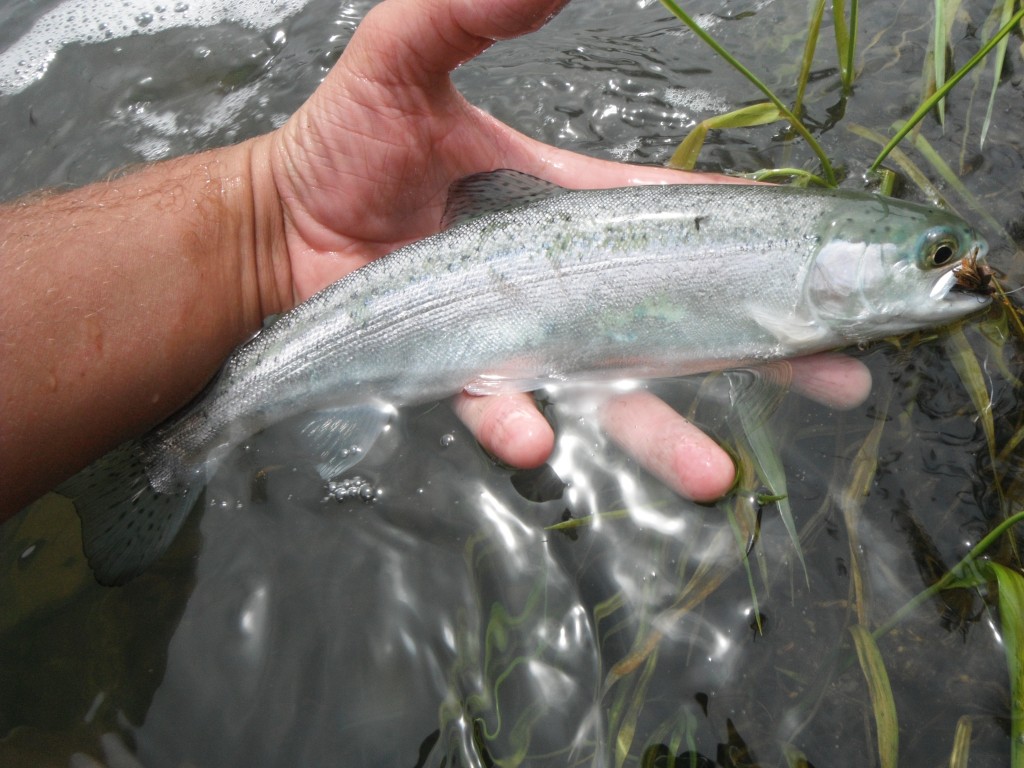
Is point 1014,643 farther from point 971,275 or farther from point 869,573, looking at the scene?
point 971,275

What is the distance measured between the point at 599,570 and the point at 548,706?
1.49ft

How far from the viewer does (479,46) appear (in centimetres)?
276

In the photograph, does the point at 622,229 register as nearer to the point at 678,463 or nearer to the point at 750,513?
the point at 678,463

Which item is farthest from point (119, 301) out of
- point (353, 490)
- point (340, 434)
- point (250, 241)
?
point (353, 490)

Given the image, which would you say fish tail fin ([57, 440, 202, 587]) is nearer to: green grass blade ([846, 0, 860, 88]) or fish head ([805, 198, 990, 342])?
fish head ([805, 198, 990, 342])

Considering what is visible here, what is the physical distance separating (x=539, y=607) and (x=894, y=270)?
1.60 metres

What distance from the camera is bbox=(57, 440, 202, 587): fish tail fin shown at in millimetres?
2527

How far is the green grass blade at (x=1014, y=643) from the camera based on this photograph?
189 centimetres

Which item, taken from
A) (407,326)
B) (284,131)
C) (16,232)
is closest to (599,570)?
(407,326)

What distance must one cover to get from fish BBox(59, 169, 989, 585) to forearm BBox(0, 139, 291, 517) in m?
0.19

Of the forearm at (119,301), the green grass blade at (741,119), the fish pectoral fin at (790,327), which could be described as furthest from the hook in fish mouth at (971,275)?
the forearm at (119,301)

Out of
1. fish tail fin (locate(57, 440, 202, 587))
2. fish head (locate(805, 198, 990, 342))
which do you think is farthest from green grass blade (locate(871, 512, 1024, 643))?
fish tail fin (locate(57, 440, 202, 587))

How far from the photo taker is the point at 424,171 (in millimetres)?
3264

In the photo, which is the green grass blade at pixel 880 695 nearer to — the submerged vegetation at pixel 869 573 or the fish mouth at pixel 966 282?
the submerged vegetation at pixel 869 573
